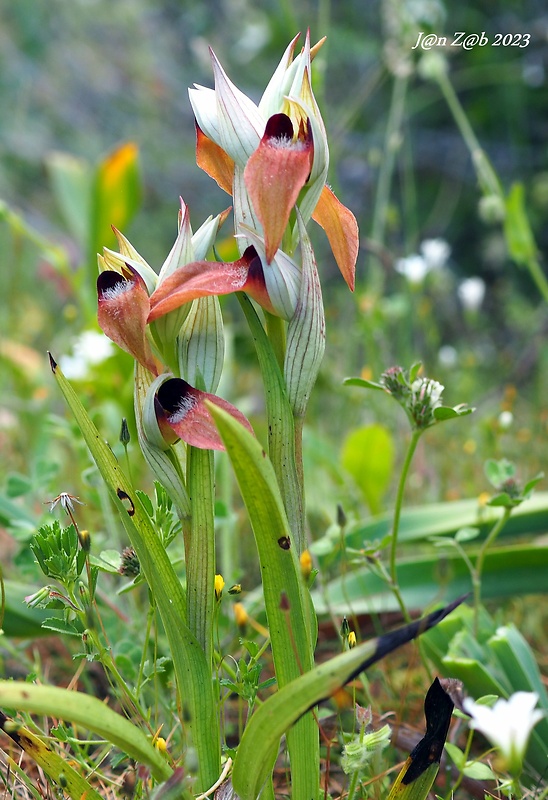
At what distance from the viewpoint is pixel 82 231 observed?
2.69m

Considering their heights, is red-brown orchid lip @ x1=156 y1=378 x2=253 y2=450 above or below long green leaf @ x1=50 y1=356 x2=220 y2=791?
above

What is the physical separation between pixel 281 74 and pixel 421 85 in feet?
10.9

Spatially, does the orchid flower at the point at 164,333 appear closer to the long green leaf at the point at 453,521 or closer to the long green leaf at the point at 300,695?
→ the long green leaf at the point at 300,695

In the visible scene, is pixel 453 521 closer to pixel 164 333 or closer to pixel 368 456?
pixel 368 456

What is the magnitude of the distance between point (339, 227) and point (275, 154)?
0.13 meters

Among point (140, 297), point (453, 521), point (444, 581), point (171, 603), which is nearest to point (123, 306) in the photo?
point (140, 297)

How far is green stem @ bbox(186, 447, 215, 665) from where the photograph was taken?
0.63 metres

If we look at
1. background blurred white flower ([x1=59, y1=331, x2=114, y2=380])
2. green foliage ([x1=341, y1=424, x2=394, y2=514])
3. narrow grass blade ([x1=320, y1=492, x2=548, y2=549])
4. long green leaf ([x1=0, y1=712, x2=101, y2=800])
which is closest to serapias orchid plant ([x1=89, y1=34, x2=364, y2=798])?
long green leaf ([x1=0, y1=712, x2=101, y2=800])

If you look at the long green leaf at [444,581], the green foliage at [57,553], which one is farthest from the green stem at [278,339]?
the long green leaf at [444,581]

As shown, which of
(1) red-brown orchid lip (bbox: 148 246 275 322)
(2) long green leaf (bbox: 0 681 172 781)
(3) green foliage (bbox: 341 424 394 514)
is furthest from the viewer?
(3) green foliage (bbox: 341 424 394 514)

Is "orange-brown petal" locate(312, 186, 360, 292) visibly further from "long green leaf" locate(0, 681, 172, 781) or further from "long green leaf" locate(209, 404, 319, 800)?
"long green leaf" locate(0, 681, 172, 781)

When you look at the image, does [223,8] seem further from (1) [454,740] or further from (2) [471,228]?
(1) [454,740]

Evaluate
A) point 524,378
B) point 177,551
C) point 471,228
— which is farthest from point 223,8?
point 177,551

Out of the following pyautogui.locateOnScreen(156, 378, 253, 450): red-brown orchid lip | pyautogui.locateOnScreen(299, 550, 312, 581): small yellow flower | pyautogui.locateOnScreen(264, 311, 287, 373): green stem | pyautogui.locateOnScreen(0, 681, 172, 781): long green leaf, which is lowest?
pyautogui.locateOnScreen(0, 681, 172, 781): long green leaf
